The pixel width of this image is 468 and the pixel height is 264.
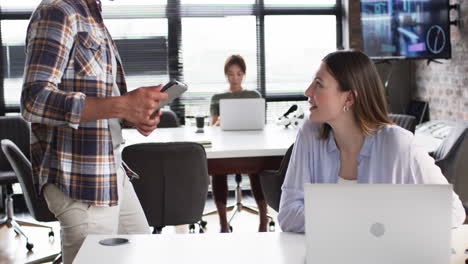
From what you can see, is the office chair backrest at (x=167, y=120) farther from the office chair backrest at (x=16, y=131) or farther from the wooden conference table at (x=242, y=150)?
the office chair backrest at (x=16, y=131)

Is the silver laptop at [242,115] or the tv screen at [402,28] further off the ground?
the tv screen at [402,28]

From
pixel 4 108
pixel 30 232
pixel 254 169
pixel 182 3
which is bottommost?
pixel 30 232

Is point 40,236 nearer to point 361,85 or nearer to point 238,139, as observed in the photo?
point 238,139

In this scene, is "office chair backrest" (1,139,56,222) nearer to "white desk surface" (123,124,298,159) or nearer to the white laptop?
"white desk surface" (123,124,298,159)

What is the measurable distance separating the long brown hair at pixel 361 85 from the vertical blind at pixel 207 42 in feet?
12.3

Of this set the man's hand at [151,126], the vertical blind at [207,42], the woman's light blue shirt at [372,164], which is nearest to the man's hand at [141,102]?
the man's hand at [151,126]

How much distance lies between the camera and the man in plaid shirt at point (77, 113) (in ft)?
6.48

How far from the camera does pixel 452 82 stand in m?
5.57

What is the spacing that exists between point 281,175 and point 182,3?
10.1 ft

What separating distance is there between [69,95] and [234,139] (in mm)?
2354

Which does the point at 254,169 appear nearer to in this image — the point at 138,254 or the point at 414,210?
the point at 138,254

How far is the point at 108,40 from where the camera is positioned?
2.22 meters

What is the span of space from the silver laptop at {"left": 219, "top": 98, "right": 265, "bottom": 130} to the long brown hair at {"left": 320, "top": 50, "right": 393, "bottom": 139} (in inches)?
95.9

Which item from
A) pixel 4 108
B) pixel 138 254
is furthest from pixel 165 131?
pixel 138 254
